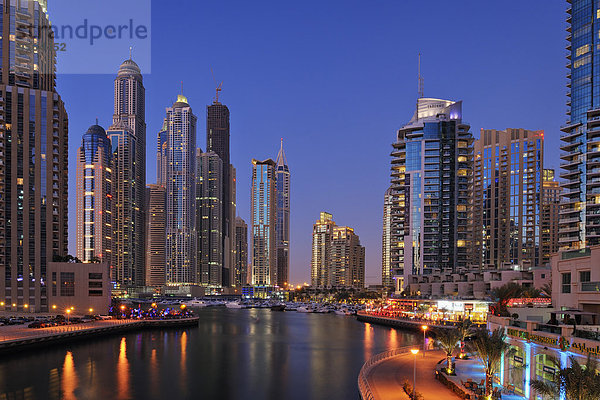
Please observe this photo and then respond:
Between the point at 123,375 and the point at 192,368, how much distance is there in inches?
408

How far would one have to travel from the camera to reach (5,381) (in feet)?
193

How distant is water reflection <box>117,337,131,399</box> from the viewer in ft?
179

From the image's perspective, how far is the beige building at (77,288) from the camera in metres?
128

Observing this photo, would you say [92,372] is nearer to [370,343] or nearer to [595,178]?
[370,343]

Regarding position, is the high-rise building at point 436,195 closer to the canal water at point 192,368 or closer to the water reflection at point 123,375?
the canal water at point 192,368

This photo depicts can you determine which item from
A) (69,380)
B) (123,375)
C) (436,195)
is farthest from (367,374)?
(436,195)

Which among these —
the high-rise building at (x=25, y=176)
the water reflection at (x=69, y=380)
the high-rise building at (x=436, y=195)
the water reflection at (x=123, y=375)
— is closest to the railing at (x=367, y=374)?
the water reflection at (x=123, y=375)

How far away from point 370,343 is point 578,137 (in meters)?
66.7

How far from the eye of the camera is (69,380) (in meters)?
60.3

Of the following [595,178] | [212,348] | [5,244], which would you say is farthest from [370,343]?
[5,244]

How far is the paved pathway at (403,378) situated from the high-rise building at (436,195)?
109802mm

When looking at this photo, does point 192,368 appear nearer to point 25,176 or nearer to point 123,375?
point 123,375

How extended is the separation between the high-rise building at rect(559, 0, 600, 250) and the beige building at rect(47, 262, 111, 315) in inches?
4408

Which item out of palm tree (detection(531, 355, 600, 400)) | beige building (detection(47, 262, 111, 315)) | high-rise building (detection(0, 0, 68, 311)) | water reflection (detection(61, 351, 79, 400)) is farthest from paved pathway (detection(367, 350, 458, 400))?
high-rise building (detection(0, 0, 68, 311))
